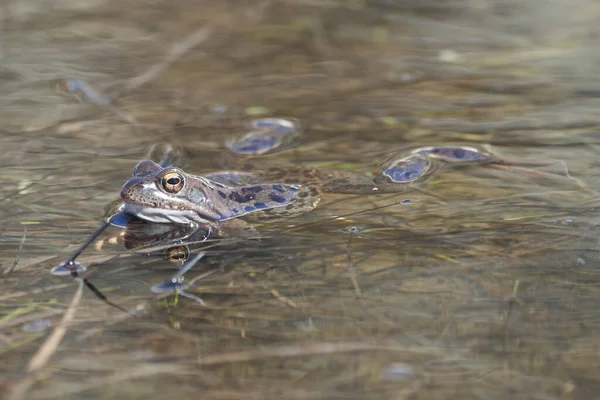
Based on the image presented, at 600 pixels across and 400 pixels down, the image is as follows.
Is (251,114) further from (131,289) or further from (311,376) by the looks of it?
(311,376)

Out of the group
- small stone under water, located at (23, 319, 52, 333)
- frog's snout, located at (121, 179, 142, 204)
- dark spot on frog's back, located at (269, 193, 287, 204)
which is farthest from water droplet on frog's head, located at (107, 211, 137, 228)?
small stone under water, located at (23, 319, 52, 333)

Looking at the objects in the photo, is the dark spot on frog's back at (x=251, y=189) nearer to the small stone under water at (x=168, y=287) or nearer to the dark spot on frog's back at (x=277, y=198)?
the dark spot on frog's back at (x=277, y=198)

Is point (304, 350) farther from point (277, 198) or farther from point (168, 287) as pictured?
point (277, 198)

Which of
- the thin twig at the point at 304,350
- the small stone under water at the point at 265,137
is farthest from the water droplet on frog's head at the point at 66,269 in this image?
the small stone under water at the point at 265,137

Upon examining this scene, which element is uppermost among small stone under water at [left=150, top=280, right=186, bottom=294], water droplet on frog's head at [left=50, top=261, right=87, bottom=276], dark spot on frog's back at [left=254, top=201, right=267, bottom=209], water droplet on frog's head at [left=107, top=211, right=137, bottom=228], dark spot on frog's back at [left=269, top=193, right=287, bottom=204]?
small stone under water at [left=150, top=280, right=186, bottom=294]

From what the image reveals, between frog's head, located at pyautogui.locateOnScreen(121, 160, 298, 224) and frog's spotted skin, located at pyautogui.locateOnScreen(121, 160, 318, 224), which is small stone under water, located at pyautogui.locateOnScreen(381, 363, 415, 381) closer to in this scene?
frog's spotted skin, located at pyautogui.locateOnScreen(121, 160, 318, 224)

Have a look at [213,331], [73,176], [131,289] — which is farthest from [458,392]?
[73,176]

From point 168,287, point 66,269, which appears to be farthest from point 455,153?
point 66,269
